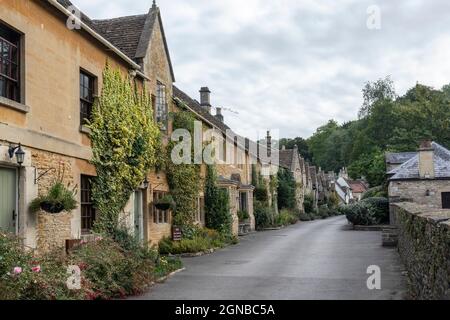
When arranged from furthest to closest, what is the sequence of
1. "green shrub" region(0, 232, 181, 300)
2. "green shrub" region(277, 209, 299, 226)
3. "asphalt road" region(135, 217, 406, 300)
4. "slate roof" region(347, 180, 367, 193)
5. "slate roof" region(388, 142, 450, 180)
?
1. "slate roof" region(347, 180, 367, 193)
2. "green shrub" region(277, 209, 299, 226)
3. "slate roof" region(388, 142, 450, 180)
4. "asphalt road" region(135, 217, 406, 300)
5. "green shrub" region(0, 232, 181, 300)

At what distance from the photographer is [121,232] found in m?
15.4

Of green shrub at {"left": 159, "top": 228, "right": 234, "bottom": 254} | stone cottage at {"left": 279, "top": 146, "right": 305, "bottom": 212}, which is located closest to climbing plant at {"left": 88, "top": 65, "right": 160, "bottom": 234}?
green shrub at {"left": 159, "top": 228, "right": 234, "bottom": 254}

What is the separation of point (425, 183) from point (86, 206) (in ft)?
75.8

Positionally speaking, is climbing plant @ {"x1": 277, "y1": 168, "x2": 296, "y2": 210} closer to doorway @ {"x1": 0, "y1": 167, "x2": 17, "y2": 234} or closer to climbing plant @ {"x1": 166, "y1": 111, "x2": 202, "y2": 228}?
climbing plant @ {"x1": 166, "y1": 111, "x2": 202, "y2": 228}

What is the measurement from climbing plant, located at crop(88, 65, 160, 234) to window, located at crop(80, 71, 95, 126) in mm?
212

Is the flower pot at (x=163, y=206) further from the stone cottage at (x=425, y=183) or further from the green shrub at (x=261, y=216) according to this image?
the green shrub at (x=261, y=216)

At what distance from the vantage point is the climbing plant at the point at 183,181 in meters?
21.5

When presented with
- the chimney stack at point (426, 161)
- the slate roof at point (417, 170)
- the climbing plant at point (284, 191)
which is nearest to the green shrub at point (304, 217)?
the climbing plant at point (284, 191)

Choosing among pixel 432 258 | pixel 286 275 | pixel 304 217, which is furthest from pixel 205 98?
pixel 432 258

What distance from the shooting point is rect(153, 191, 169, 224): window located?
2000cm

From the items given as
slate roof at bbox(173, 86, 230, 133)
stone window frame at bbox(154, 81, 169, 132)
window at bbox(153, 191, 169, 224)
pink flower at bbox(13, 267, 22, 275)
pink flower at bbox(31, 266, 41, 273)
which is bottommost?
pink flower at bbox(31, 266, 41, 273)

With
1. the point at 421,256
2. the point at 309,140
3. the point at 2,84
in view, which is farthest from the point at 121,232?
Result: the point at 309,140

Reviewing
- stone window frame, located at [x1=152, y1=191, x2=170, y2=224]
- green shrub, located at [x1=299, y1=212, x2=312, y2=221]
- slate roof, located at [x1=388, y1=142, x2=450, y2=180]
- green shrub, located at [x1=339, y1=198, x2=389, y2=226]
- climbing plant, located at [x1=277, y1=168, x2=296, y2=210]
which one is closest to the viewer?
stone window frame, located at [x1=152, y1=191, x2=170, y2=224]
